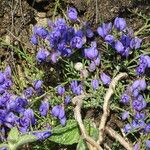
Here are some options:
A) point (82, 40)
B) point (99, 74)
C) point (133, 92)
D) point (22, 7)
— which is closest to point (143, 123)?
point (133, 92)

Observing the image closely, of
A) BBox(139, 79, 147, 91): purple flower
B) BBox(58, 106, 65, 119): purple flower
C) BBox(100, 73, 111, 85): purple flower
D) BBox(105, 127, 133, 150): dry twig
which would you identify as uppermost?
BBox(100, 73, 111, 85): purple flower

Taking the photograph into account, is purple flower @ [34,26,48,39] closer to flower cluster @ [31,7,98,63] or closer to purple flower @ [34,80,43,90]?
flower cluster @ [31,7,98,63]

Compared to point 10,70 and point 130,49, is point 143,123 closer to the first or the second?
point 130,49

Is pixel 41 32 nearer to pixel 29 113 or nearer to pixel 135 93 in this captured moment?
pixel 29 113

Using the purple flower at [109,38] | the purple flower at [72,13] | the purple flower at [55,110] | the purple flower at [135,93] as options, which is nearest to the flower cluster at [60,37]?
the purple flower at [72,13]

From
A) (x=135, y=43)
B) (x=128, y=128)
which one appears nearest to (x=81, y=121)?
(x=128, y=128)

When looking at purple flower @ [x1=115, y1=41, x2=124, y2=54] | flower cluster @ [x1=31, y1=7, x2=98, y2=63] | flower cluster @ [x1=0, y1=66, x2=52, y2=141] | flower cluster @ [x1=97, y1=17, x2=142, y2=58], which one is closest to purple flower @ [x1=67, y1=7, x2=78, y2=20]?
flower cluster @ [x1=31, y1=7, x2=98, y2=63]

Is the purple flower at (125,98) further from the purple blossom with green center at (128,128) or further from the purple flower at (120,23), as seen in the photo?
the purple flower at (120,23)
